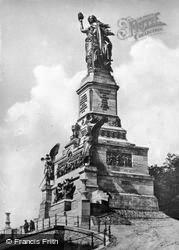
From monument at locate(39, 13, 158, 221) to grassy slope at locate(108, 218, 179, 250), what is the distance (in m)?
4.60

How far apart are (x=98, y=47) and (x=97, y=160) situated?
12.1 meters

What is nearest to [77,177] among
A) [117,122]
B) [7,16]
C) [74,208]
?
[74,208]

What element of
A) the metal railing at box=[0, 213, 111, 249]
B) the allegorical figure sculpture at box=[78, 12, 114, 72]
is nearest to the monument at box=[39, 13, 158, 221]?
the allegorical figure sculpture at box=[78, 12, 114, 72]

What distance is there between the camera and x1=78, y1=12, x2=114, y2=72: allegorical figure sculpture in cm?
4597

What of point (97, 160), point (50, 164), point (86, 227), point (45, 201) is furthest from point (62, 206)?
point (50, 164)

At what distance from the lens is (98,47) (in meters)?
46.0

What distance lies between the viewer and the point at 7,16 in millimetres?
28453

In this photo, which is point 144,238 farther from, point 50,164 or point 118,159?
point 50,164

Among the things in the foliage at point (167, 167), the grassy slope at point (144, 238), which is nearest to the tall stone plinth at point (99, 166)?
the grassy slope at point (144, 238)

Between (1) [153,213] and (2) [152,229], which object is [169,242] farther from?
(1) [153,213]

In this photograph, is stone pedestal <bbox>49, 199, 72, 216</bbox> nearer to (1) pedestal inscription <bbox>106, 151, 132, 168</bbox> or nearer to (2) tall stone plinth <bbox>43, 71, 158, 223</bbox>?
(2) tall stone plinth <bbox>43, 71, 158, 223</bbox>

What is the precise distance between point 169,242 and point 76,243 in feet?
22.3

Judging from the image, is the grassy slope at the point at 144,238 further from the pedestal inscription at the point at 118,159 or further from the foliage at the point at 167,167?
the foliage at the point at 167,167

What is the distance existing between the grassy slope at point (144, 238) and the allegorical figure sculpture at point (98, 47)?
19.1 meters
